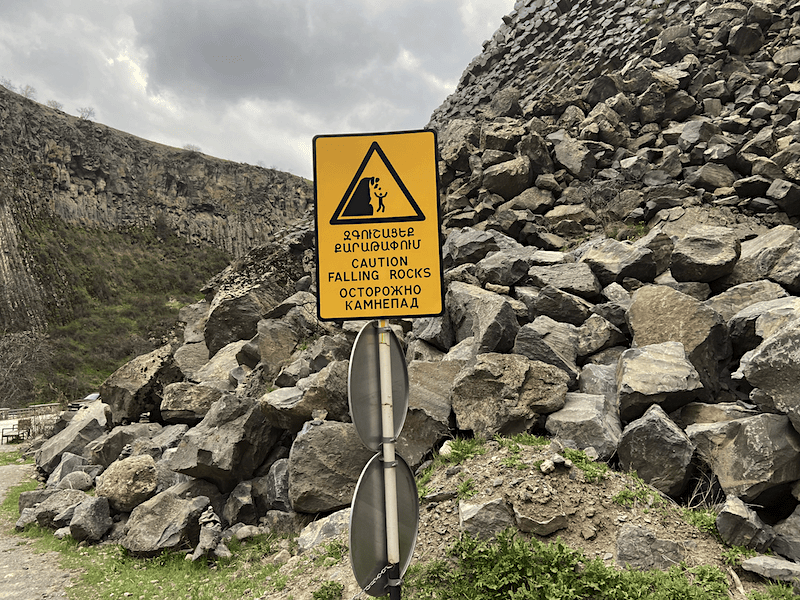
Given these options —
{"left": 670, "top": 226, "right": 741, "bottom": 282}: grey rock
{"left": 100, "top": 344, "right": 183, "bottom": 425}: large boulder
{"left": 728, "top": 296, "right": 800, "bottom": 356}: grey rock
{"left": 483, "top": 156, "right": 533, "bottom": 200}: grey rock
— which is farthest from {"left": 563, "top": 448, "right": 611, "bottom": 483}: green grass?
{"left": 100, "top": 344, "right": 183, "bottom": 425}: large boulder

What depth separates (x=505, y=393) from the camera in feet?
16.2

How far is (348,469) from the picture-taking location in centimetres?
571

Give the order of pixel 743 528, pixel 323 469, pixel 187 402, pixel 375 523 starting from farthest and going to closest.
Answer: pixel 187 402
pixel 323 469
pixel 743 528
pixel 375 523

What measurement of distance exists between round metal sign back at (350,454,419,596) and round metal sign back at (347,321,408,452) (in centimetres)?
18

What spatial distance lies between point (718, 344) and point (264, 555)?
18.2 ft

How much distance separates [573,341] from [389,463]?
379 centimetres

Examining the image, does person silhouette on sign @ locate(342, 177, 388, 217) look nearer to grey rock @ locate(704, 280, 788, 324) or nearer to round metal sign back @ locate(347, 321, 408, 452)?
round metal sign back @ locate(347, 321, 408, 452)

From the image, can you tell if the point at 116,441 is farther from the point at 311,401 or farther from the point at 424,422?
the point at 424,422

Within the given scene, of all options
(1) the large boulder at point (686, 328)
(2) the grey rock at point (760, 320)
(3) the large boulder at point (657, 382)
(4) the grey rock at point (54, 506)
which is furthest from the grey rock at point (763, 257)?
(4) the grey rock at point (54, 506)

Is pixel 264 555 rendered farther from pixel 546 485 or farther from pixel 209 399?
pixel 209 399

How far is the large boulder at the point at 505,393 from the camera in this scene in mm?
4875

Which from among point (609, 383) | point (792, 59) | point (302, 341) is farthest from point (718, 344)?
point (792, 59)

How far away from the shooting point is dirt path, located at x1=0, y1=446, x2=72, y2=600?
5691 millimetres

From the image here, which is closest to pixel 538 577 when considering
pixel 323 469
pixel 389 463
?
pixel 389 463
